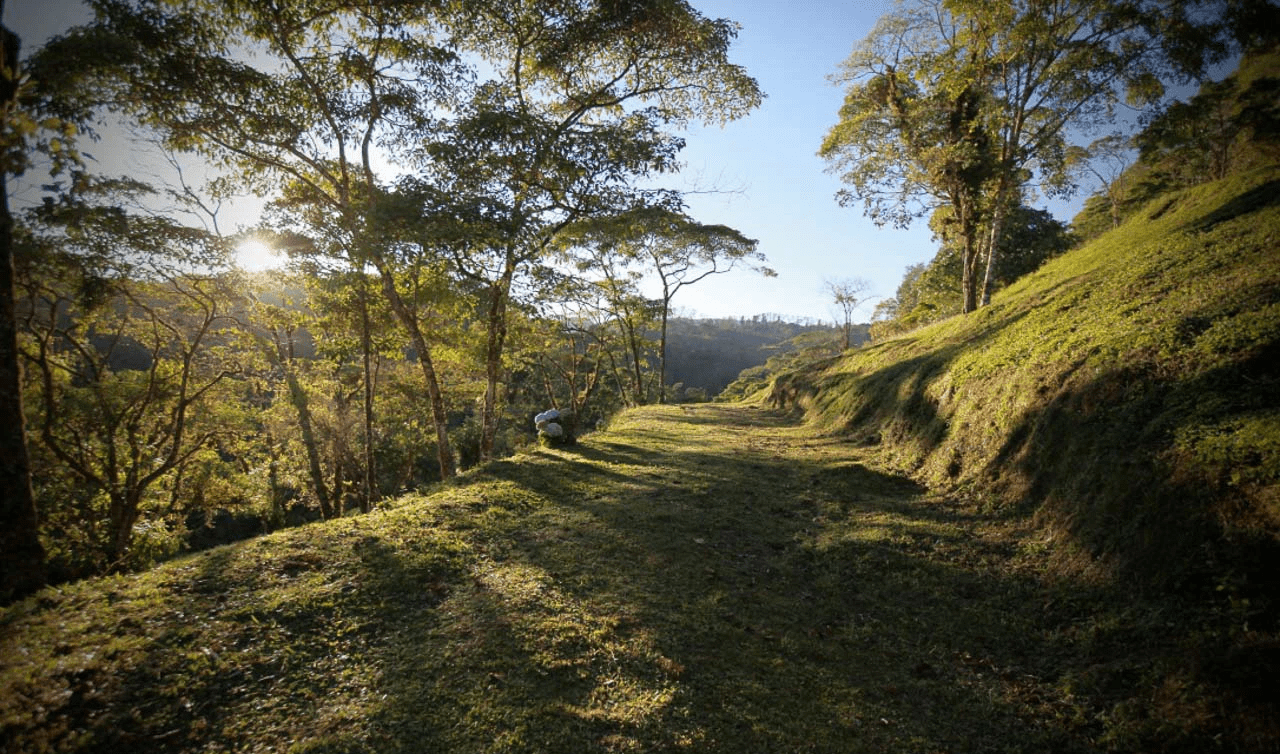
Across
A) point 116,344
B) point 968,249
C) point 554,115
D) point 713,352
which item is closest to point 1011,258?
point 968,249

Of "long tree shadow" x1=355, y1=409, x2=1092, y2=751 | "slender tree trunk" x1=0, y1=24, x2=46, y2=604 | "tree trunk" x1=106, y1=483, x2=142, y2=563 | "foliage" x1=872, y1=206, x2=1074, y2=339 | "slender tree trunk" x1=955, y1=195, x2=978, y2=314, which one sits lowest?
"tree trunk" x1=106, y1=483, x2=142, y2=563

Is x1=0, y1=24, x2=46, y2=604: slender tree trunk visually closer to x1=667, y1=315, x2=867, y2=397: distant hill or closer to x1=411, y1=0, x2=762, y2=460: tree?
x1=411, y1=0, x2=762, y2=460: tree

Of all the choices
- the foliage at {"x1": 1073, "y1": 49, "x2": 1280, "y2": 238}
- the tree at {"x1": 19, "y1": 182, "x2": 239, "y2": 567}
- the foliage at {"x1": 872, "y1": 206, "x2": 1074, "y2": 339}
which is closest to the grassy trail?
the tree at {"x1": 19, "y1": 182, "x2": 239, "y2": 567}

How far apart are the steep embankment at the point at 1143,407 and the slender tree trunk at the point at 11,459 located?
30.4 feet

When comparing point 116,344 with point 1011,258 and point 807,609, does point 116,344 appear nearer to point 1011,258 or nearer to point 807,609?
point 807,609

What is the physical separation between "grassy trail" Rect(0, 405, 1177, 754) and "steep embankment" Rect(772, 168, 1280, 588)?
0.74 m

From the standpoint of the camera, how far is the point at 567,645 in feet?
13.2

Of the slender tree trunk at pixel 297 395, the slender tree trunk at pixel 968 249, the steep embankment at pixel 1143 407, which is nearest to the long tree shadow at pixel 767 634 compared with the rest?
the steep embankment at pixel 1143 407

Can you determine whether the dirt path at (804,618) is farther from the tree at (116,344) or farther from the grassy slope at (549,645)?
the tree at (116,344)

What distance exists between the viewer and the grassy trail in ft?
10.0

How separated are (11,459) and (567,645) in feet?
16.8

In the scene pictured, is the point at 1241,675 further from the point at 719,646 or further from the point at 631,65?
the point at 631,65

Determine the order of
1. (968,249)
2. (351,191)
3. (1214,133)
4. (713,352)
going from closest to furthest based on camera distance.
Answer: (351,191)
(968,249)
(1214,133)
(713,352)

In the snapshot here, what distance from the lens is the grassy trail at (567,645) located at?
3.05 meters
